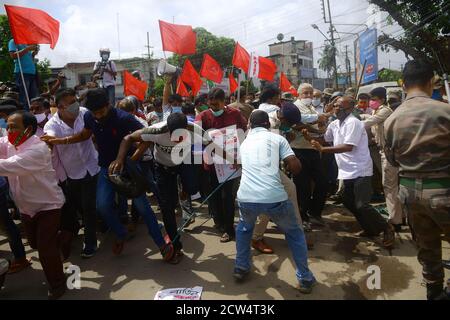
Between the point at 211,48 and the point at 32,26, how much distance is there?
33.8 metres

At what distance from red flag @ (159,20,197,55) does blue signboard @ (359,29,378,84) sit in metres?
7.31

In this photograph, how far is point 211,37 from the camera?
37.9 meters

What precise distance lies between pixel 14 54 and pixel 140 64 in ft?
143

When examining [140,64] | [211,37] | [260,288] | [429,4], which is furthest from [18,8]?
[140,64]

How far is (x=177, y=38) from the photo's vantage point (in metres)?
7.84

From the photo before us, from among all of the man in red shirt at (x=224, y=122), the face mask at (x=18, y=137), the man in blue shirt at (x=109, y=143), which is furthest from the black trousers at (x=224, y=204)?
the face mask at (x=18, y=137)

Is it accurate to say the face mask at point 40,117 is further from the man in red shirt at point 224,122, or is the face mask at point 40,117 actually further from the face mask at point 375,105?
the face mask at point 375,105

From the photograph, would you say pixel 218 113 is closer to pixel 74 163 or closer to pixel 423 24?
pixel 74 163

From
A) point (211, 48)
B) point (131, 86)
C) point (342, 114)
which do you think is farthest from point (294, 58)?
point (342, 114)

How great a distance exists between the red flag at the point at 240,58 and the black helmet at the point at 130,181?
6.41m

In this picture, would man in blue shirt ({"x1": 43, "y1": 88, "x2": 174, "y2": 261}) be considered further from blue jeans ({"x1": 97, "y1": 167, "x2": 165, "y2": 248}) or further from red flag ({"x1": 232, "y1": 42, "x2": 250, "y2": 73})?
red flag ({"x1": 232, "y1": 42, "x2": 250, "y2": 73})

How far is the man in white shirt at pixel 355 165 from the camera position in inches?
151

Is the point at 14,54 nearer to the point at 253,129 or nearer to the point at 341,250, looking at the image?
the point at 253,129

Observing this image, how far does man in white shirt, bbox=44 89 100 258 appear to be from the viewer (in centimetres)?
388
